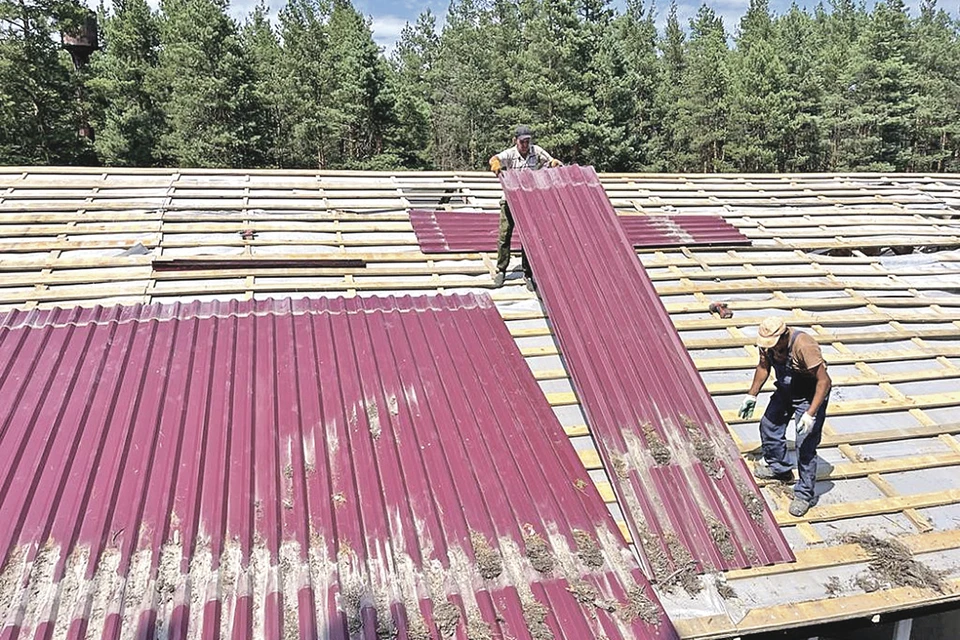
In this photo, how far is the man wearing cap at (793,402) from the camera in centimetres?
377

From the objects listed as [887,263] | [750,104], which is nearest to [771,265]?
[887,263]

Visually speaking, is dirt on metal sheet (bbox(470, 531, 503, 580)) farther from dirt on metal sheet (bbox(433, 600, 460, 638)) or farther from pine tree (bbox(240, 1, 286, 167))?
pine tree (bbox(240, 1, 286, 167))

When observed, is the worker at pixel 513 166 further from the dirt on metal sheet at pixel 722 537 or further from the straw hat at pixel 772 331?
the dirt on metal sheet at pixel 722 537

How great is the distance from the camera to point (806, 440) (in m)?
3.86

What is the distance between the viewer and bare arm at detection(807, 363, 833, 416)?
3.71 m

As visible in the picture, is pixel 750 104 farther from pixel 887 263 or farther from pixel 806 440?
pixel 806 440

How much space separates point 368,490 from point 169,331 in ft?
7.02

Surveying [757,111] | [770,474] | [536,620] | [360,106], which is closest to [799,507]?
[770,474]

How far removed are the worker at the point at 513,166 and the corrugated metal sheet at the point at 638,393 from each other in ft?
0.96

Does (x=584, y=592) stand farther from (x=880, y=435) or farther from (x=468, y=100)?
(x=468, y=100)

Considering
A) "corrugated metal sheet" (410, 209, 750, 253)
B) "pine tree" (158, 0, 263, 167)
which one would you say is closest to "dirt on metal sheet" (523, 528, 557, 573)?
"corrugated metal sheet" (410, 209, 750, 253)

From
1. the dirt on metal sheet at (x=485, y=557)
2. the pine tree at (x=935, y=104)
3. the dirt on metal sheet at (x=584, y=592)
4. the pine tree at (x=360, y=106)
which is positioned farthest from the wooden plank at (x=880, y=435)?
the pine tree at (x=935, y=104)

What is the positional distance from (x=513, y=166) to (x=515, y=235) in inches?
41.4

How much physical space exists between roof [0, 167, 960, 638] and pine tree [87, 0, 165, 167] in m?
20.3
